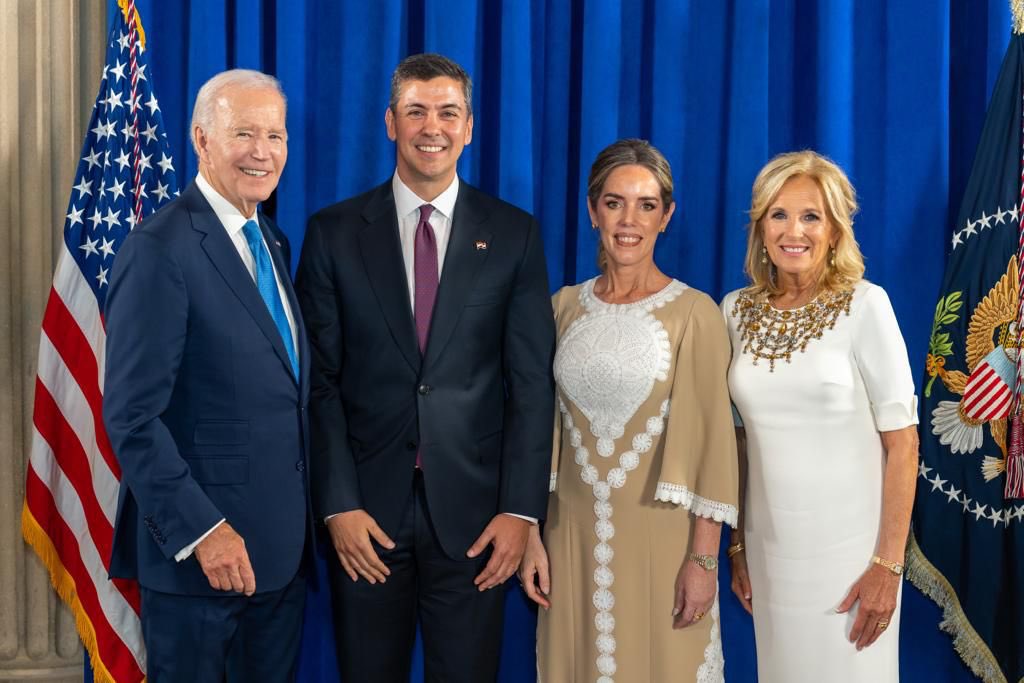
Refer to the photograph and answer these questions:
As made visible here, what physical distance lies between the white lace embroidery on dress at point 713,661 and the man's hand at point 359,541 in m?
0.75

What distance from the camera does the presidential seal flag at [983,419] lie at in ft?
7.72

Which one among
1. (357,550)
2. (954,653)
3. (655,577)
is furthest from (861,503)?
(357,550)

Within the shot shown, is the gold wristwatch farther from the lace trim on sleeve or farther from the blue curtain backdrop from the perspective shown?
Result: the blue curtain backdrop

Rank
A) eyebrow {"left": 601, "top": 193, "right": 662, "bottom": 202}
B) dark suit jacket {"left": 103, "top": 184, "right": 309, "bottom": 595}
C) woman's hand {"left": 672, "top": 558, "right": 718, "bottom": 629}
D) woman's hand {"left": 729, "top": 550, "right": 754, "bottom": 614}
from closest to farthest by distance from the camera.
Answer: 1. dark suit jacket {"left": 103, "top": 184, "right": 309, "bottom": 595}
2. woman's hand {"left": 672, "top": 558, "right": 718, "bottom": 629}
3. eyebrow {"left": 601, "top": 193, "right": 662, "bottom": 202}
4. woman's hand {"left": 729, "top": 550, "right": 754, "bottom": 614}

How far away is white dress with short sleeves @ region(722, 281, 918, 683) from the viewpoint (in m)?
1.97

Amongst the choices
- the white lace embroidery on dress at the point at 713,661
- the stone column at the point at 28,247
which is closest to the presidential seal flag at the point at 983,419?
the white lace embroidery on dress at the point at 713,661

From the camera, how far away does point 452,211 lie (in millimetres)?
2104

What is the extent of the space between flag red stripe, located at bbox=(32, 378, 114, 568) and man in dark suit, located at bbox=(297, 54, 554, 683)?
2.40 feet

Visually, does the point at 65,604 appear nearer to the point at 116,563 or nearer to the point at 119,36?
the point at 116,563

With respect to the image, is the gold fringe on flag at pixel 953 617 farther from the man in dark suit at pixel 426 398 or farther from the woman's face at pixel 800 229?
the man in dark suit at pixel 426 398

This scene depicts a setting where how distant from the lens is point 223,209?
1.88 m

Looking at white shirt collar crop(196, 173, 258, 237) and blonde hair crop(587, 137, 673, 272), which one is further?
blonde hair crop(587, 137, 673, 272)

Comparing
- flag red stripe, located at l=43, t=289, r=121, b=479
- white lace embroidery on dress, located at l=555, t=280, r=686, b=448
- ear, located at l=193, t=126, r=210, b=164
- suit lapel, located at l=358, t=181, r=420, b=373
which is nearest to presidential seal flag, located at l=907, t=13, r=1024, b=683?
white lace embroidery on dress, located at l=555, t=280, r=686, b=448

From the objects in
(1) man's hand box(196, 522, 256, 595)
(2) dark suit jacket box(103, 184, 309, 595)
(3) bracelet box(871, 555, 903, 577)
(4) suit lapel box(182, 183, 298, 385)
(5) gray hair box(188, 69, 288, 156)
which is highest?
(5) gray hair box(188, 69, 288, 156)
